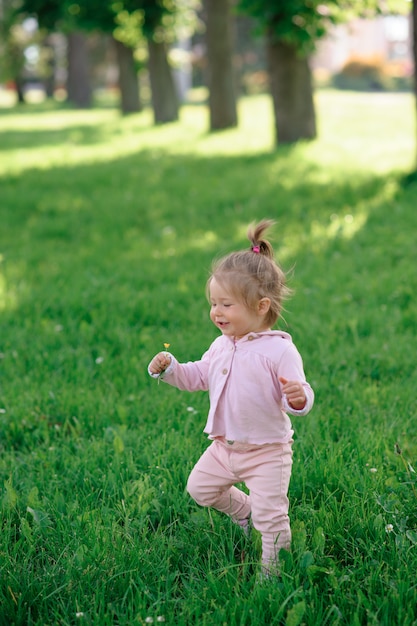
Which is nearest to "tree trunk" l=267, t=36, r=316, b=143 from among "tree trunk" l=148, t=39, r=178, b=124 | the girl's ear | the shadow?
the shadow

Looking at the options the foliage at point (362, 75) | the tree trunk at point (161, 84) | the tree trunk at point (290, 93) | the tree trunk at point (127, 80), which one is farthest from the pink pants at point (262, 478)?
the foliage at point (362, 75)

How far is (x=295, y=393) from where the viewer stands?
8.34 ft

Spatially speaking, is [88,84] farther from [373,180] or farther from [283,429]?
[283,429]

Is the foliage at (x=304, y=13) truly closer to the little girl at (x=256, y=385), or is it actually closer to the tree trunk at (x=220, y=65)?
the tree trunk at (x=220, y=65)

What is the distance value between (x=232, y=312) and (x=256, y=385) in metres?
0.27

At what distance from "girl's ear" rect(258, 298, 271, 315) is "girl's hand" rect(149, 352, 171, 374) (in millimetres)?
389

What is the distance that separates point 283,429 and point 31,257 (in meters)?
5.41

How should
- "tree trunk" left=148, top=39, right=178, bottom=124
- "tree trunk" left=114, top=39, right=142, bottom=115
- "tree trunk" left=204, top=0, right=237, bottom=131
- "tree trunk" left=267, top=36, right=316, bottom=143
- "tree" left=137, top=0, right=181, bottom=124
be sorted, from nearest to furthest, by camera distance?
"tree trunk" left=267, top=36, right=316, bottom=143, "tree trunk" left=204, top=0, right=237, bottom=131, "tree" left=137, top=0, right=181, bottom=124, "tree trunk" left=148, top=39, right=178, bottom=124, "tree trunk" left=114, top=39, right=142, bottom=115

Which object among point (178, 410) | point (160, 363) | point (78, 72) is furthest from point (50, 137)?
point (78, 72)

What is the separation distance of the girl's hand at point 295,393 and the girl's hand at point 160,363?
0.52 meters

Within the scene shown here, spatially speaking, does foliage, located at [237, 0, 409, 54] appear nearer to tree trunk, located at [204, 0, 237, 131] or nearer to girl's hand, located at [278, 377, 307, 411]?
tree trunk, located at [204, 0, 237, 131]

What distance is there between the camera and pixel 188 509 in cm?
325

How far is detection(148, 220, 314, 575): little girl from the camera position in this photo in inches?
108

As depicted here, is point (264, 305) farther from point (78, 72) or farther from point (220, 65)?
point (78, 72)
